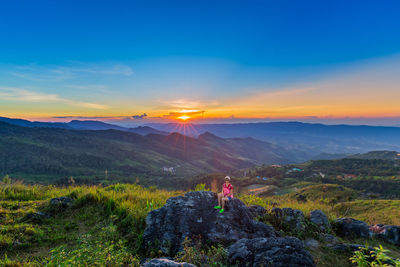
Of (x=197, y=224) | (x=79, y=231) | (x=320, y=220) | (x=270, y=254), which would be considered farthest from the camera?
(x=320, y=220)

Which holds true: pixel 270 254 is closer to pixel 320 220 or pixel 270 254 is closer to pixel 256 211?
pixel 256 211

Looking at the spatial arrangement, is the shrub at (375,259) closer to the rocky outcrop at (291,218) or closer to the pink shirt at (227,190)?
the rocky outcrop at (291,218)

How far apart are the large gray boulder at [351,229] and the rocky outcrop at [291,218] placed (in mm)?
2044

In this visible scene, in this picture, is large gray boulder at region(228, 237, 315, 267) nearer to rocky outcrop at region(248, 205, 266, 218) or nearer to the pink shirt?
the pink shirt

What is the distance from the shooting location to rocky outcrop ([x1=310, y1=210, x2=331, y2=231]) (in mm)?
7777

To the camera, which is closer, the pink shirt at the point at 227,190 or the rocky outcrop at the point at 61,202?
the pink shirt at the point at 227,190

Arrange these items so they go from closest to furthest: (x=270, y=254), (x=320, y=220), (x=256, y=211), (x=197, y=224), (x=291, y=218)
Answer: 1. (x=270, y=254)
2. (x=197, y=224)
3. (x=291, y=218)
4. (x=320, y=220)
5. (x=256, y=211)

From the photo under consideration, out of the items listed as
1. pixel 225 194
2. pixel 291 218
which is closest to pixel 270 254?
pixel 225 194

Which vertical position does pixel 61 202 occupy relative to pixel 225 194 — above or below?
below

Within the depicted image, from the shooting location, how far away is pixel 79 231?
6.52 metres

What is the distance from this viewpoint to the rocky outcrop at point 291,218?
747cm

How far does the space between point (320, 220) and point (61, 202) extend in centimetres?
1245

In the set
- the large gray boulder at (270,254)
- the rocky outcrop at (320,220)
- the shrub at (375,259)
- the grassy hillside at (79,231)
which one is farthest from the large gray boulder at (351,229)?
the large gray boulder at (270,254)

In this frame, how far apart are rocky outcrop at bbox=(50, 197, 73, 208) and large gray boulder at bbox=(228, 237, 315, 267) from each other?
8.01 meters
